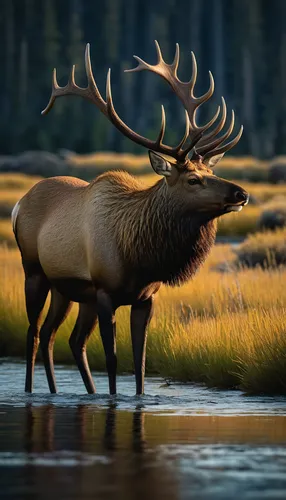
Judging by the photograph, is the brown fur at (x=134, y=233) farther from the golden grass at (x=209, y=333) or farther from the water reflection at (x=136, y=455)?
the water reflection at (x=136, y=455)

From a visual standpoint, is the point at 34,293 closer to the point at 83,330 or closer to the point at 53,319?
the point at 53,319

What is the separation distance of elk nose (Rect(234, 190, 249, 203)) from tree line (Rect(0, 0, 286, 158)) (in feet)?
213

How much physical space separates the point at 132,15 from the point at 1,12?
22.4ft

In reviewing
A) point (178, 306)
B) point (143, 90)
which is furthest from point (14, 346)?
point (143, 90)

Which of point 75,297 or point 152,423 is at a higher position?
point 75,297

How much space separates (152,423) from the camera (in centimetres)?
1097

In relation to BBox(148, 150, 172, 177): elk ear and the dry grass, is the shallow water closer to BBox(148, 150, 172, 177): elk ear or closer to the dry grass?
BBox(148, 150, 172, 177): elk ear

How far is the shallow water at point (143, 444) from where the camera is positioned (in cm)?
811

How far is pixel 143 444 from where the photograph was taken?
979 centimetres

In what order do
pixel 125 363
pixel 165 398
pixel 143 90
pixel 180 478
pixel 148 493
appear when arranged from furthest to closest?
pixel 143 90, pixel 125 363, pixel 165 398, pixel 180 478, pixel 148 493

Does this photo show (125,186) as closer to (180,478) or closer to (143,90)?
(180,478)

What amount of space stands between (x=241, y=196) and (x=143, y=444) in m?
2.97

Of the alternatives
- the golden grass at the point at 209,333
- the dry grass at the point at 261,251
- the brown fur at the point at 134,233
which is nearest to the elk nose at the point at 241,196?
the brown fur at the point at 134,233

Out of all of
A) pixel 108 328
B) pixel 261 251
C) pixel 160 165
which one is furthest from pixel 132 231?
pixel 261 251
